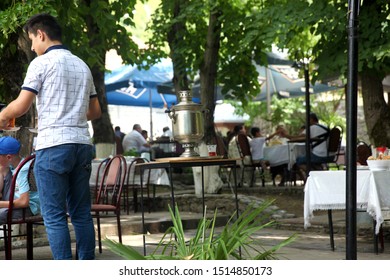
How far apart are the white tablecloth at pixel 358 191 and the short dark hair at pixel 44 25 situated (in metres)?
3.28

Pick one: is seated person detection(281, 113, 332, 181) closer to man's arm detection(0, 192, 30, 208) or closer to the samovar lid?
the samovar lid

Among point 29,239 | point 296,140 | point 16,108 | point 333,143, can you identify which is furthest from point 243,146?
point 16,108

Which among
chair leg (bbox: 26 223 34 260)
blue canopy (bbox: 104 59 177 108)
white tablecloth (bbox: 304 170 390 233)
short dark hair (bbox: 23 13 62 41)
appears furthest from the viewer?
blue canopy (bbox: 104 59 177 108)

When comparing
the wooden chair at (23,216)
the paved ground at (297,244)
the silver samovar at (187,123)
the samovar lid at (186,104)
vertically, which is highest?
the samovar lid at (186,104)

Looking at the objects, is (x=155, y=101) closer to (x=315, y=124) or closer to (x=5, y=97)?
(x=315, y=124)

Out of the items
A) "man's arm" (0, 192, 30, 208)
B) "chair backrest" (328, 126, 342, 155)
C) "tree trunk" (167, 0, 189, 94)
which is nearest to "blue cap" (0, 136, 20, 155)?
"man's arm" (0, 192, 30, 208)

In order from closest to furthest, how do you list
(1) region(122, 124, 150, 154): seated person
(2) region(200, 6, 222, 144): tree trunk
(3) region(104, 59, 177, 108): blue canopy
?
(2) region(200, 6, 222, 144): tree trunk
(1) region(122, 124, 150, 154): seated person
(3) region(104, 59, 177, 108): blue canopy

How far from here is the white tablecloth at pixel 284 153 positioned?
18469 millimetres

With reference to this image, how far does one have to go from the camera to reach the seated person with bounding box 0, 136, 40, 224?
693cm

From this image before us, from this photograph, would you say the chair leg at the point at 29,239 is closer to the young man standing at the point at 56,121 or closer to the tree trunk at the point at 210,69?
the young man standing at the point at 56,121

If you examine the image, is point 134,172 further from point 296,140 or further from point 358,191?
point 358,191

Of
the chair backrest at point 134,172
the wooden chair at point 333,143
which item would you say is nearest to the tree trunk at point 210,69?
A: the chair backrest at point 134,172

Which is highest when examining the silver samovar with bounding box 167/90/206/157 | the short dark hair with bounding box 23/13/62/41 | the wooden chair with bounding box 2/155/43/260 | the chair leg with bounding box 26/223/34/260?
the short dark hair with bounding box 23/13/62/41
